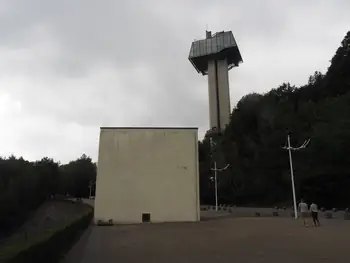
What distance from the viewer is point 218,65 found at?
263ft

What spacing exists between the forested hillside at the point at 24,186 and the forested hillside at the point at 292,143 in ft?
86.1

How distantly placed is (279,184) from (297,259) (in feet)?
144

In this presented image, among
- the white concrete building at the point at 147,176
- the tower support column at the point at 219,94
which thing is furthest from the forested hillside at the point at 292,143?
the white concrete building at the point at 147,176

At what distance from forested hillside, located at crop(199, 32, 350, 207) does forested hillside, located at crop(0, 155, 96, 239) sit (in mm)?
26247

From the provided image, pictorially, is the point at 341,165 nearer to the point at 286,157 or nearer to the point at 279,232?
the point at 286,157

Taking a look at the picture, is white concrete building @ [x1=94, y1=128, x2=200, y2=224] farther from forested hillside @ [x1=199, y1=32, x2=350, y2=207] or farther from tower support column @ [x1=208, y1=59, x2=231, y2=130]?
tower support column @ [x1=208, y1=59, x2=231, y2=130]

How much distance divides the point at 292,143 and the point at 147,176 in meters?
26.1

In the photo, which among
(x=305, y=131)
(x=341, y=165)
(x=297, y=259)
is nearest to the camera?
(x=297, y=259)

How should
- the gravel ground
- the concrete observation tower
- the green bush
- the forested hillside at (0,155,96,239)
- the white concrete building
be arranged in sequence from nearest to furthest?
the green bush < the gravel ground < the white concrete building < the forested hillside at (0,155,96,239) < the concrete observation tower

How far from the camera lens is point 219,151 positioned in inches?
2490

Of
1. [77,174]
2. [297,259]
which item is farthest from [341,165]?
[77,174]

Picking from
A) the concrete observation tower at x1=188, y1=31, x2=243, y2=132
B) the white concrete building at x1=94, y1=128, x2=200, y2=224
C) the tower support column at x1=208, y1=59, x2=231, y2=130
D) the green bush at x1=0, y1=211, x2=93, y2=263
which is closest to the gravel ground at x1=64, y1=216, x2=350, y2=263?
the green bush at x1=0, y1=211, x2=93, y2=263

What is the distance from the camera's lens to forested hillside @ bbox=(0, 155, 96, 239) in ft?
152

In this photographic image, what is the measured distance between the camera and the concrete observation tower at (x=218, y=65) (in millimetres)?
77812
